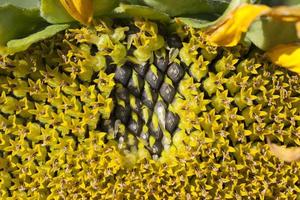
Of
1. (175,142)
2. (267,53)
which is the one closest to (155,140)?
(175,142)

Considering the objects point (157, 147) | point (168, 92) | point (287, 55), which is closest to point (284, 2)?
point (287, 55)

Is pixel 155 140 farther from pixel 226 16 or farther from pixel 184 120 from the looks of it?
pixel 226 16

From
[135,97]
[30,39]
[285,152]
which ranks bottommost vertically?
[285,152]

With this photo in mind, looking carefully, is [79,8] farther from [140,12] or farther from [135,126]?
[135,126]

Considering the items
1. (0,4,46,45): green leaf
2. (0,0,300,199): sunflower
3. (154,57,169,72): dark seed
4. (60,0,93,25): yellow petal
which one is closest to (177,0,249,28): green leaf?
(0,0,300,199): sunflower

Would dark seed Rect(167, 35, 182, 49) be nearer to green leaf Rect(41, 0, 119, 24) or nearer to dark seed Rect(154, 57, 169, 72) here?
dark seed Rect(154, 57, 169, 72)

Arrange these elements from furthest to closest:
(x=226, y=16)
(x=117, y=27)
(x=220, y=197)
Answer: (x=220, y=197)
(x=117, y=27)
(x=226, y=16)
